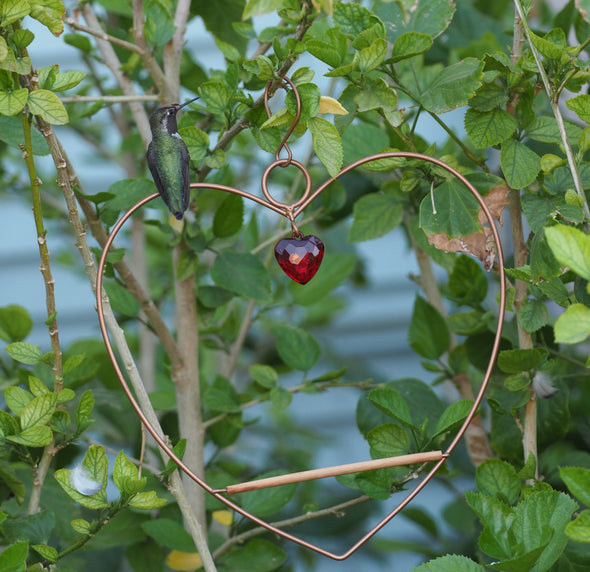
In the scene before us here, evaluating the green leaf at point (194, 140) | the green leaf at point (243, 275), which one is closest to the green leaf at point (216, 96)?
the green leaf at point (194, 140)

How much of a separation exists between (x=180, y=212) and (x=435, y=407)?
0.89 feet

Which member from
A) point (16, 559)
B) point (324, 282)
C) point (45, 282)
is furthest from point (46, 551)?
point (324, 282)

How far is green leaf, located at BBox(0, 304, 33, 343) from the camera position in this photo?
1.73ft

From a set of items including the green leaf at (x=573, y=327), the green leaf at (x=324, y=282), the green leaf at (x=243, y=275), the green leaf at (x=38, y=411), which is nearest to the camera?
the green leaf at (x=573, y=327)

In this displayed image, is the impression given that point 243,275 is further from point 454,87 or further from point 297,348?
point 454,87

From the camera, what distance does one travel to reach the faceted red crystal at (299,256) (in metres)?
0.40

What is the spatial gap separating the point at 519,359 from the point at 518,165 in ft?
0.38

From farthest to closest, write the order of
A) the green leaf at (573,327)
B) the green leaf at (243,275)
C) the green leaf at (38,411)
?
the green leaf at (243,275) < the green leaf at (38,411) < the green leaf at (573,327)

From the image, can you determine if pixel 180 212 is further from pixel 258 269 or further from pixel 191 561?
pixel 191 561

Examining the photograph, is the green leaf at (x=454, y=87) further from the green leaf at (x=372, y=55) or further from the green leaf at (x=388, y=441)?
the green leaf at (x=388, y=441)

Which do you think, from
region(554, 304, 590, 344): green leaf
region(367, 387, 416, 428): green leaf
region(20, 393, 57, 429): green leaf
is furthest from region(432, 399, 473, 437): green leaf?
region(20, 393, 57, 429): green leaf

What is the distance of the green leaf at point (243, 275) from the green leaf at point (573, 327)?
236mm

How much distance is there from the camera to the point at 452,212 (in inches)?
17.9

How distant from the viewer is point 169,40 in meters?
0.54
